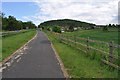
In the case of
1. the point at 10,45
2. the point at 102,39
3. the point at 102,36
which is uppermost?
the point at 102,36

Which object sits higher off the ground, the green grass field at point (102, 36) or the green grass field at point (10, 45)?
the green grass field at point (102, 36)

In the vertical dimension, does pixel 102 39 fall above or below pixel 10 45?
above

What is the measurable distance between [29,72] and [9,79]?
166cm

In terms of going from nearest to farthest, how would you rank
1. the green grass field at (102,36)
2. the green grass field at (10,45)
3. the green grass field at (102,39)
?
the green grass field at (102,39) → the green grass field at (10,45) → the green grass field at (102,36)

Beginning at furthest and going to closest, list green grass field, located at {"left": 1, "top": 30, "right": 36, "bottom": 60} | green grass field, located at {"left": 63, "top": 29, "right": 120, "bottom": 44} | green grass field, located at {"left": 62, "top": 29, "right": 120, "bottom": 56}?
green grass field, located at {"left": 63, "top": 29, "right": 120, "bottom": 44} → green grass field, located at {"left": 1, "top": 30, "right": 36, "bottom": 60} → green grass field, located at {"left": 62, "top": 29, "right": 120, "bottom": 56}

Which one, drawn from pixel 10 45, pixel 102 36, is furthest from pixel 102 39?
pixel 10 45

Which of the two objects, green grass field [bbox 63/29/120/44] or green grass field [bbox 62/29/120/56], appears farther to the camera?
green grass field [bbox 63/29/120/44]

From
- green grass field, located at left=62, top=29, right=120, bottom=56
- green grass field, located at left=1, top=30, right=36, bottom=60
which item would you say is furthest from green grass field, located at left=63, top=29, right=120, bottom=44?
green grass field, located at left=1, top=30, right=36, bottom=60

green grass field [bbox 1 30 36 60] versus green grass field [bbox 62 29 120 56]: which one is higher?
green grass field [bbox 62 29 120 56]

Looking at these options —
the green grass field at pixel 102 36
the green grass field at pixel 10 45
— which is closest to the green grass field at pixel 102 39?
the green grass field at pixel 102 36

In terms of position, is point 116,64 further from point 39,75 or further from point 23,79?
point 23,79

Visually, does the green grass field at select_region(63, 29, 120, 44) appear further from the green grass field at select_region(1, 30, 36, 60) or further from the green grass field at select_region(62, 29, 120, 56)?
the green grass field at select_region(1, 30, 36, 60)

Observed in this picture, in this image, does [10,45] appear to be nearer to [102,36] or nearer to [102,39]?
[102,39]

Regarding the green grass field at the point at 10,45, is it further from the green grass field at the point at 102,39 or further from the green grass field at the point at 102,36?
the green grass field at the point at 102,36
